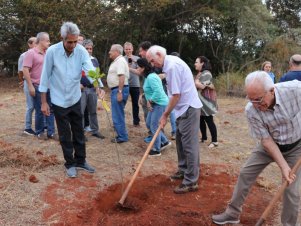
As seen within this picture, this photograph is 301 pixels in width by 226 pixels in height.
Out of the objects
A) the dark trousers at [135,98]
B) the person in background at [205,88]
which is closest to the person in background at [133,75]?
the dark trousers at [135,98]

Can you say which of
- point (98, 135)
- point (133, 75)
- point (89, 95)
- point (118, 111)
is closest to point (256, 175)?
point (118, 111)

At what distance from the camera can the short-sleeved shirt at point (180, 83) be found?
458 cm

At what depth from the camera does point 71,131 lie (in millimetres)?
5418

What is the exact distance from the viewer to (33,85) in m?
6.61

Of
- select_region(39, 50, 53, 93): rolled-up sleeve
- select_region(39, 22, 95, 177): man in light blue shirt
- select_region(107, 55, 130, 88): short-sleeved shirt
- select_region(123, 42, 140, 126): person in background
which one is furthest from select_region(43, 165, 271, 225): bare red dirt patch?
select_region(123, 42, 140, 126): person in background

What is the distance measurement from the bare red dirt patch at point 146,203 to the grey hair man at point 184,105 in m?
0.26

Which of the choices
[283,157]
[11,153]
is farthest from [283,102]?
[11,153]

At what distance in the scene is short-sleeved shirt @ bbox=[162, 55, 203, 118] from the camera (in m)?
4.58

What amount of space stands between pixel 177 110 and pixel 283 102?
1721mm

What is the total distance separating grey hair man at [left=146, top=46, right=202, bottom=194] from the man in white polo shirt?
181 centimetres

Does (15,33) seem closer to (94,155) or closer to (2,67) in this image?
(2,67)

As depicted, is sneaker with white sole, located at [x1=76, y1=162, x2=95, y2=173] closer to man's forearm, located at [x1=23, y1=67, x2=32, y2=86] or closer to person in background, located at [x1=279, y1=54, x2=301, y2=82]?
man's forearm, located at [x1=23, y1=67, x2=32, y2=86]

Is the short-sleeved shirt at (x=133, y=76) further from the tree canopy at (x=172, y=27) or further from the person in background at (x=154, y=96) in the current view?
the tree canopy at (x=172, y=27)

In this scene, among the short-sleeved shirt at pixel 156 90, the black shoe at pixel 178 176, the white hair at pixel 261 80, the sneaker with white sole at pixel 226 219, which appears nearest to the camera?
the white hair at pixel 261 80
